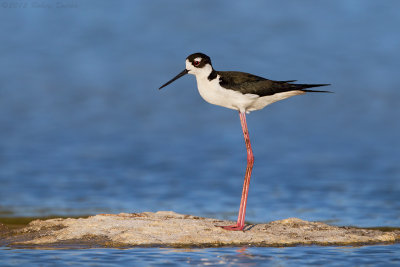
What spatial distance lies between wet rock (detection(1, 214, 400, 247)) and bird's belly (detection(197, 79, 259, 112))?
2463 millimetres

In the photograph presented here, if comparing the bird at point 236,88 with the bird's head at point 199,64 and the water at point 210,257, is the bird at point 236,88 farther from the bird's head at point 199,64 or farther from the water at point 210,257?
the water at point 210,257

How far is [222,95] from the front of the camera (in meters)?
14.9

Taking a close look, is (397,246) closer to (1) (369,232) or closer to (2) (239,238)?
(1) (369,232)

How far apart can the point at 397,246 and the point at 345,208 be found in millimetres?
6129

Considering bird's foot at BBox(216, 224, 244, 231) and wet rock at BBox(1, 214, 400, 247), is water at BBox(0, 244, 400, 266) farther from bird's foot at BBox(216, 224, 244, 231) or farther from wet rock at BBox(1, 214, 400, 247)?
bird's foot at BBox(216, 224, 244, 231)

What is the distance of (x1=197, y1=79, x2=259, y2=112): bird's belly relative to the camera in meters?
14.9

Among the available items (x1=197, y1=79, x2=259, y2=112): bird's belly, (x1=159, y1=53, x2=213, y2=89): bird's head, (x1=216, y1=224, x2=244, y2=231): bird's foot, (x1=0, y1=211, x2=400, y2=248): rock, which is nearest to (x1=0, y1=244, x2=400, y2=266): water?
(x1=0, y1=211, x2=400, y2=248): rock

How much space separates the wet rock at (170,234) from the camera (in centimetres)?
1399

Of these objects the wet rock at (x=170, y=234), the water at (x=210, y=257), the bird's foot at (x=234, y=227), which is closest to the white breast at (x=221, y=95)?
the bird's foot at (x=234, y=227)

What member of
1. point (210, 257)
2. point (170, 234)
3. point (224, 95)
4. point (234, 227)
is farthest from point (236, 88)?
point (210, 257)

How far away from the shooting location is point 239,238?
1417 centimetres

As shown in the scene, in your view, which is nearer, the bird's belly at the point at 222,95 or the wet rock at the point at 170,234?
the wet rock at the point at 170,234

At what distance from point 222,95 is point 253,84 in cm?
68

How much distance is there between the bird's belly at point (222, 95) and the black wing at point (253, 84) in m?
0.09
